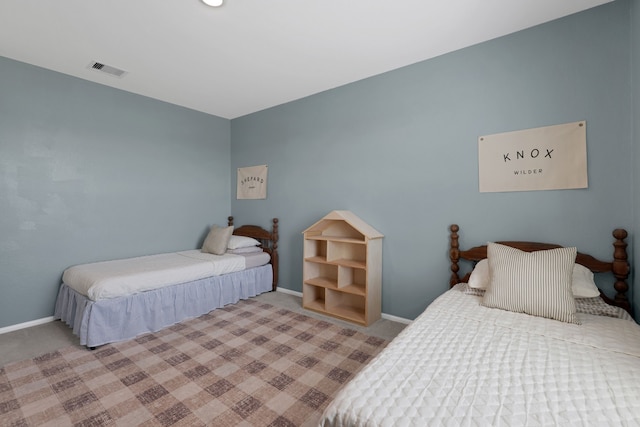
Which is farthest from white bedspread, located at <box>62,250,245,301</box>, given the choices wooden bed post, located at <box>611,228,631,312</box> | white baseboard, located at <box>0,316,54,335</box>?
wooden bed post, located at <box>611,228,631,312</box>

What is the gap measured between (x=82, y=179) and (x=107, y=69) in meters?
1.19

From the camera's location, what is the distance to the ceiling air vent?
2.72 metres

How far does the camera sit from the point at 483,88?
2.32 meters

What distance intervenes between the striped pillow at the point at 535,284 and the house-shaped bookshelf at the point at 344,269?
1.09 metres

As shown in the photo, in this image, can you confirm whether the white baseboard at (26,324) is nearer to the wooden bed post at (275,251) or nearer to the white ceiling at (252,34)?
the wooden bed post at (275,251)

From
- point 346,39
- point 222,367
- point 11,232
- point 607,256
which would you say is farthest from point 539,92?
point 11,232

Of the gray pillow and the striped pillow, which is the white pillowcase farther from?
the gray pillow

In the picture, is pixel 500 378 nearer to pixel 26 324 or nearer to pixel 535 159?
pixel 535 159

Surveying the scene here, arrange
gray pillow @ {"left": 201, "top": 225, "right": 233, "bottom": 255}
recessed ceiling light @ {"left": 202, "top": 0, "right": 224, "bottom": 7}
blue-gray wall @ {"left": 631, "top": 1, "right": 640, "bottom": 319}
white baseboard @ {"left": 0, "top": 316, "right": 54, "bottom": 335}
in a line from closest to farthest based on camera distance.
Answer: blue-gray wall @ {"left": 631, "top": 1, "right": 640, "bottom": 319} → recessed ceiling light @ {"left": 202, "top": 0, "right": 224, "bottom": 7} → white baseboard @ {"left": 0, "top": 316, "right": 54, "bottom": 335} → gray pillow @ {"left": 201, "top": 225, "right": 233, "bottom": 255}

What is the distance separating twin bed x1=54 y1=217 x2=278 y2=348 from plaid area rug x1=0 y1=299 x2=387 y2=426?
0.18 meters

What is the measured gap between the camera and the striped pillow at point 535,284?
1.62 m

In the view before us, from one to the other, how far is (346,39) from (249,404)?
2.68 metres

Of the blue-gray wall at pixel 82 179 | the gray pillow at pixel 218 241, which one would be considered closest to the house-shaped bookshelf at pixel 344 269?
the gray pillow at pixel 218 241

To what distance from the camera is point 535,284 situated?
66.8 inches
